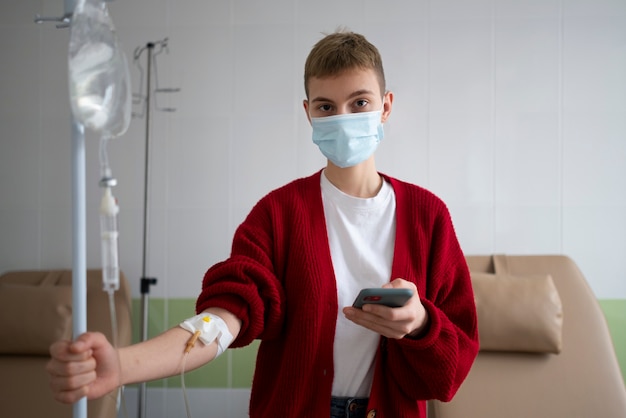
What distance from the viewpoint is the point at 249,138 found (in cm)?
289

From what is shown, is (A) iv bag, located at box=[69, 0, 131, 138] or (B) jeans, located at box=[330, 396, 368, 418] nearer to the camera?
(A) iv bag, located at box=[69, 0, 131, 138]

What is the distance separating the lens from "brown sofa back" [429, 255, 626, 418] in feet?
7.73

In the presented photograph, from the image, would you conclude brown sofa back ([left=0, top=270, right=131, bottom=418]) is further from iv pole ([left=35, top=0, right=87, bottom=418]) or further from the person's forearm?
iv pole ([left=35, top=0, right=87, bottom=418])

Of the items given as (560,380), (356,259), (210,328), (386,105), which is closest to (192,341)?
(210,328)

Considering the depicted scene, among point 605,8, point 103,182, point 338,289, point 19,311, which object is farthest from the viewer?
point 605,8

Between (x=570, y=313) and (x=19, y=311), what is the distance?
7.44 feet

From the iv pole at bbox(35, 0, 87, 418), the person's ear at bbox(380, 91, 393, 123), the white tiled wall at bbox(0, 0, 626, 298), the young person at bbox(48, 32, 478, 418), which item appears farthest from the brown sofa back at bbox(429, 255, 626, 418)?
the iv pole at bbox(35, 0, 87, 418)

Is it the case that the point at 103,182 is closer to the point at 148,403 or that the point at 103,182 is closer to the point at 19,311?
the point at 19,311

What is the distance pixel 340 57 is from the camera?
4.02 ft

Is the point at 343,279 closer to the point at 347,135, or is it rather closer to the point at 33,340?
the point at 347,135

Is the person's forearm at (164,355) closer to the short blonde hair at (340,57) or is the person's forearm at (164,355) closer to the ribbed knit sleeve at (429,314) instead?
the ribbed knit sleeve at (429,314)

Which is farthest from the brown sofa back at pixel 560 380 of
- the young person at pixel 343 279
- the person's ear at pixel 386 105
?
the person's ear at pixel 386 105

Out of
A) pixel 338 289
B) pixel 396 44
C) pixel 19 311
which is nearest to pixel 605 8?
pixel 396 44

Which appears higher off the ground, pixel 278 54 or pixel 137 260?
pixel 278 54
